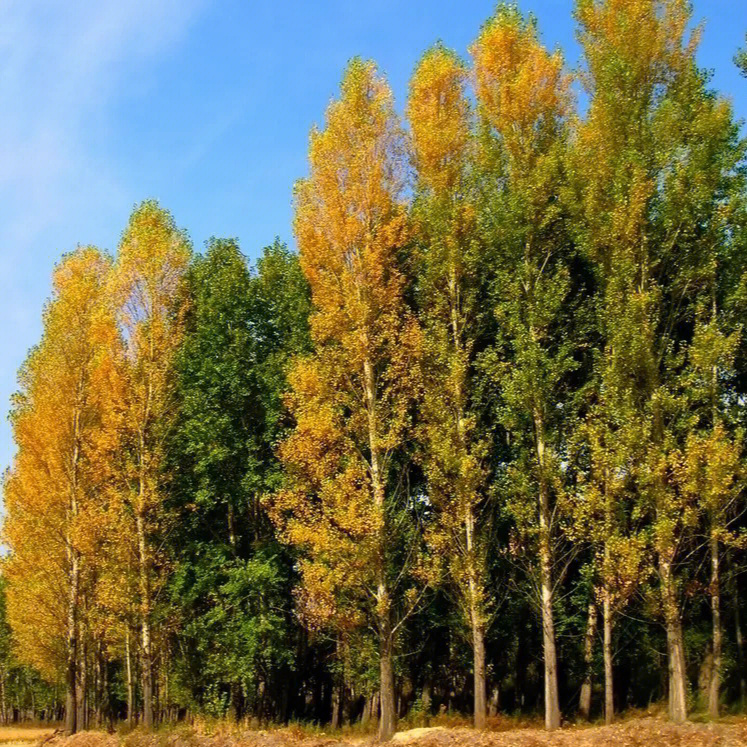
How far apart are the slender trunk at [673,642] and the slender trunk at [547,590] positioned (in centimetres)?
274

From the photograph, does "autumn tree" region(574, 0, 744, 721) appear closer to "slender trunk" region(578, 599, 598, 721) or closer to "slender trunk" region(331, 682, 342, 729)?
"slender trunk" region(578, 599, 598, 721)

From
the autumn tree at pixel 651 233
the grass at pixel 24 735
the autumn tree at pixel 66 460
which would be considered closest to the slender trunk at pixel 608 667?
the autumn tree at pixel 651 233

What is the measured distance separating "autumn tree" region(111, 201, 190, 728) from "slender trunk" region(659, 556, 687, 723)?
1558 centimetres

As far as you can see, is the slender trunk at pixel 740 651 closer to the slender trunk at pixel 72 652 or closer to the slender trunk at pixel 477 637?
the slender trunk at pixel 477 637

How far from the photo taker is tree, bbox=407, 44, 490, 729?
21938 mm

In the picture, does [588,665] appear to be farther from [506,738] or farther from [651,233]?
[651,233]

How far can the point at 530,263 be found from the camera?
78.7 feet

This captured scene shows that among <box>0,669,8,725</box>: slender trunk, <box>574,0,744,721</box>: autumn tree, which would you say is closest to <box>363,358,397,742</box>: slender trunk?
<box>574,0,744,721</box>: autumn tree

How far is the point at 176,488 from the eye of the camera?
94.5ft

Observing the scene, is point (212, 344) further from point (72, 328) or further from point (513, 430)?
point (513, 430)

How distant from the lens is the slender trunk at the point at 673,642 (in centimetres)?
1883

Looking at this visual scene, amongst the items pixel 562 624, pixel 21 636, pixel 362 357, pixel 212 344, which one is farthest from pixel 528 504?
pixel 21 636

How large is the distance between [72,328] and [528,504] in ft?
63.8

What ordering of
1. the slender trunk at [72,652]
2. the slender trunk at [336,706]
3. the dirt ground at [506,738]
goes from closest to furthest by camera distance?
the dirt ground at [506,738] < the slender trunk at [336,706] < the slender trunk at [72,652]
